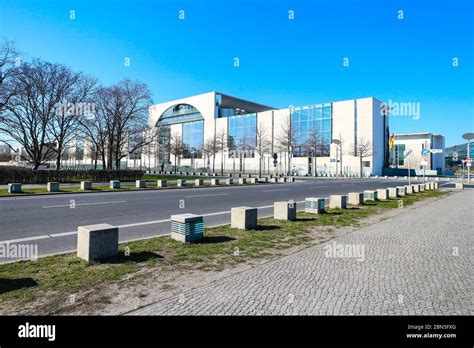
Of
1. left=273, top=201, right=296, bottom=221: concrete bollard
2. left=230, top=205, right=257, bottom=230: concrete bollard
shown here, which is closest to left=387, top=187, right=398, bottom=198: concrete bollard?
left=273, top=201, right=296, bottom=221: concrete bollard

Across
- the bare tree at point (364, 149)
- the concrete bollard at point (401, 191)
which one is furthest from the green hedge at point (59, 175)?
the bare tree at point (364, 149)

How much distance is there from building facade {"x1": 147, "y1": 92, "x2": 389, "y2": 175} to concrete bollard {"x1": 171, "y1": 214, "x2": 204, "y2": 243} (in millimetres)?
46818

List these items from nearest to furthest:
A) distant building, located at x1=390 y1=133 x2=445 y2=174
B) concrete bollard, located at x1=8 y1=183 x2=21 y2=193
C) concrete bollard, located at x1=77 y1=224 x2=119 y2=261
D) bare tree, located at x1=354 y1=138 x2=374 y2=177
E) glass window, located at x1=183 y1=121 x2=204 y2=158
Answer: concrete bollard, located at x1=77 y1=224 x2=119 y2=261 < concrete bollard, located at x1=8 y1=183 x2=21 y2=193 < bare tree, located at x1=354 y1=138 x2=374 y2=177 < distant building, located at x1=390 y1=133 x2=445 y2=174 < glass window, located at x1=183 y1=121 x2=204 y2=158

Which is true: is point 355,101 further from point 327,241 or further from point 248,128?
point 327,241

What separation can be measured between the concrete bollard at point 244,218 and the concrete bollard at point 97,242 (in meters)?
3.68

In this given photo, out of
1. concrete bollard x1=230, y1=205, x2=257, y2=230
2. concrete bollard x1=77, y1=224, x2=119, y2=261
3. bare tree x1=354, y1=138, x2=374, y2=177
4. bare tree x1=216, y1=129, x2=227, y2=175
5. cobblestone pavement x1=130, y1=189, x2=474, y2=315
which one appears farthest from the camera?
bare tree x1=216, y1=129, x2=227, y2=175

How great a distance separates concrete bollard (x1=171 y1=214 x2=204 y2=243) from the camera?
22.6 ft

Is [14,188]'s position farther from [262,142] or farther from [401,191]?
[262,142]

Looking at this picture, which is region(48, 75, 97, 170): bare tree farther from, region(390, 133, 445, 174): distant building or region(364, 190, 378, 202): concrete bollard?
region(390, 133, 445, 174): distant building

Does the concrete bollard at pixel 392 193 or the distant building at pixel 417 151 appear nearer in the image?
the concrete bollard at pixel 392 193

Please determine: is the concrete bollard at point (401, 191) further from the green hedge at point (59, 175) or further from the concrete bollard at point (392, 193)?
the green hedge at point (59, 175)

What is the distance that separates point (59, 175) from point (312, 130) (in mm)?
56877

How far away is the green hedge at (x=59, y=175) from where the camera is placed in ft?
76.3
